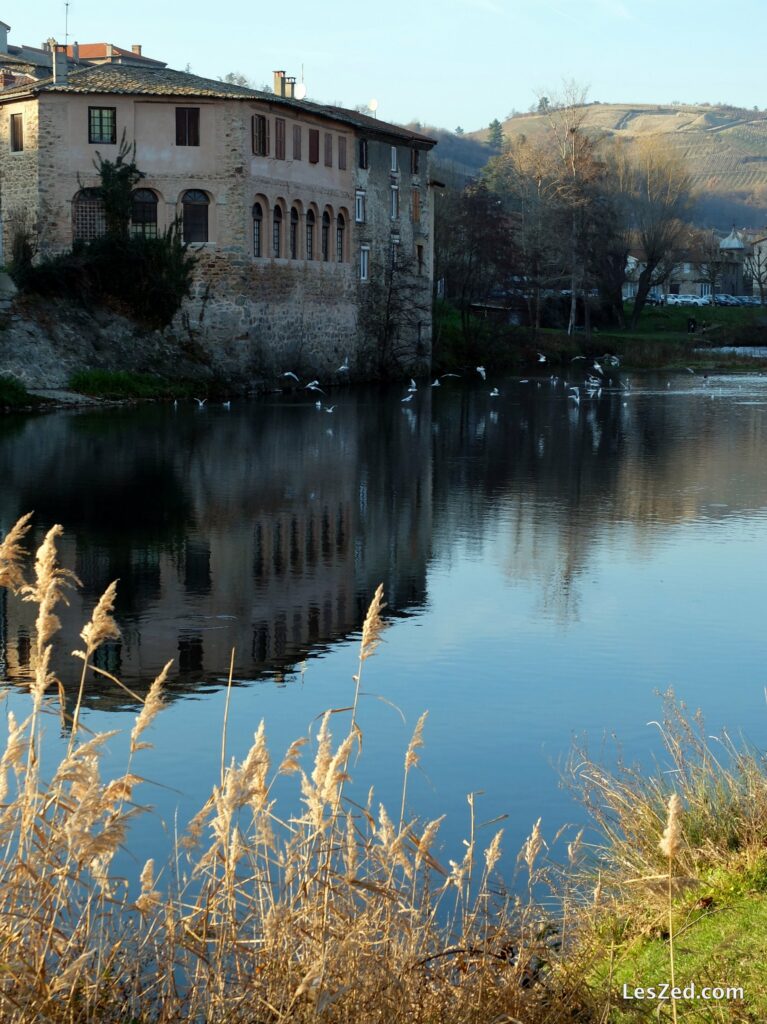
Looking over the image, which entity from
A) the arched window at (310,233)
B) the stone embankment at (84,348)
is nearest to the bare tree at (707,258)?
the arched window at (310,233)

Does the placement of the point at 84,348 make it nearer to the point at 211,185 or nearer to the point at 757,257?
the point at 211,185

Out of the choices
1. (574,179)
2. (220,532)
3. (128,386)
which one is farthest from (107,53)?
(220,532)

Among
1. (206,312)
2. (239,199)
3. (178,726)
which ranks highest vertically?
(239,199)

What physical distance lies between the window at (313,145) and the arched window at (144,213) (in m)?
7.39

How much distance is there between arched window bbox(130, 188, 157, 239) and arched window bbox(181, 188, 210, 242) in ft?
3.40

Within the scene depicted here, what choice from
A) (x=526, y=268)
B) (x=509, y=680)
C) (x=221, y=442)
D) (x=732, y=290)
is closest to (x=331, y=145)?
(x=526, y=268)

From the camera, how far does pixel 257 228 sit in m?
51.4

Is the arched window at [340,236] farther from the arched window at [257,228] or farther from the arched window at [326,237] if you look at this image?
the arched window at [257,228]

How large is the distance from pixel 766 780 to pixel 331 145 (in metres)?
51.2

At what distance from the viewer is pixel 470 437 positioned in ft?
113

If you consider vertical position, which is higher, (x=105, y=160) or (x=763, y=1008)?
(x=105, y=160)

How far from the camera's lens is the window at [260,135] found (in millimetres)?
50438

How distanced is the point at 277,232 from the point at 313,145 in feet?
14.6

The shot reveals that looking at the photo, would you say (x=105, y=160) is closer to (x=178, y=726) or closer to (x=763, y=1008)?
(x=178, y=726)
